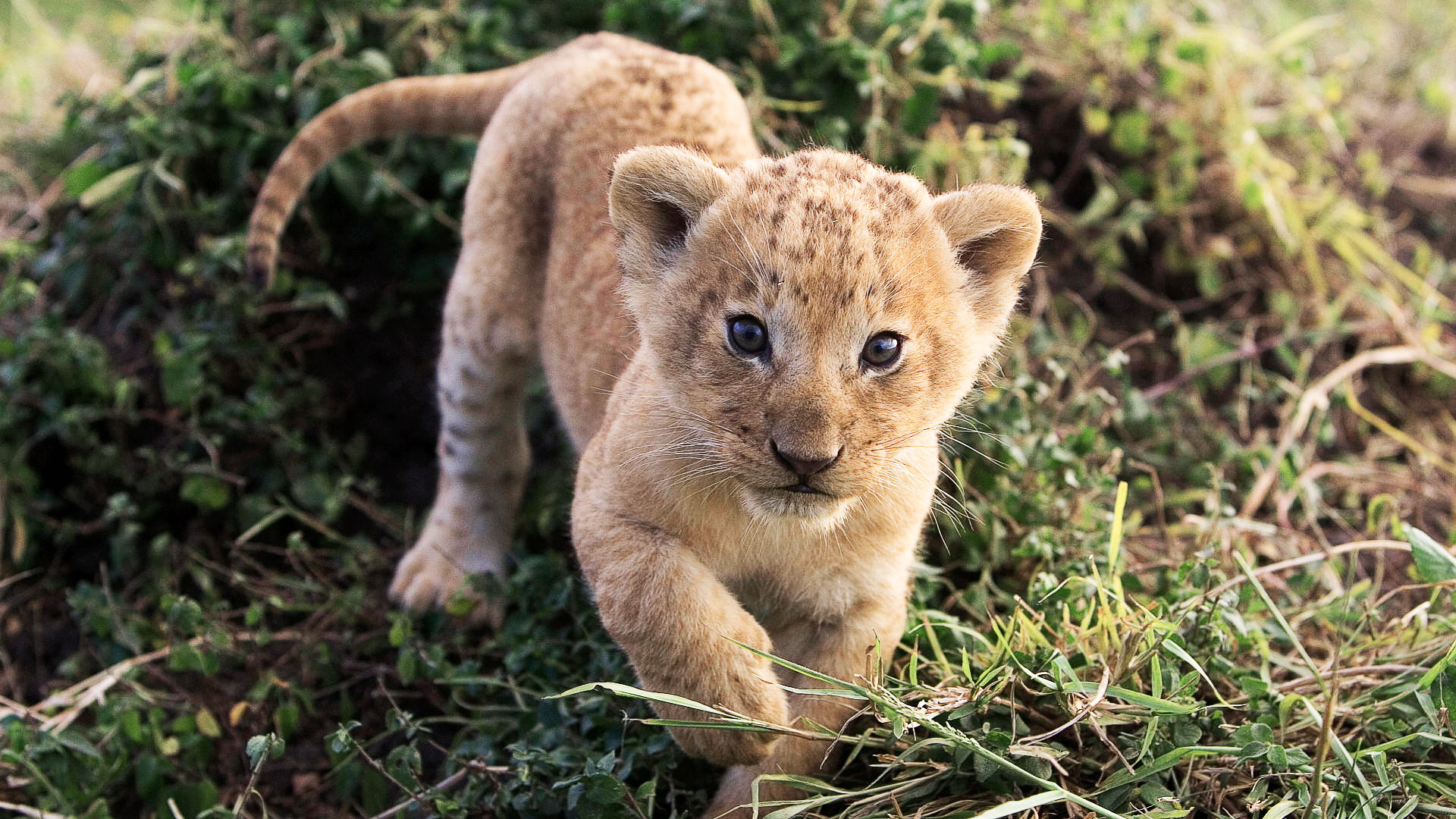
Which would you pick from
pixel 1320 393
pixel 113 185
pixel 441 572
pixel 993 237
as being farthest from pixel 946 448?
pixel 113 185

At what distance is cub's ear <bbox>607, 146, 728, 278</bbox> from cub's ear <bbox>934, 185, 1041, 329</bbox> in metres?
0.58

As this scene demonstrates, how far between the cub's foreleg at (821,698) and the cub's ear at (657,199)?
1060 millimetres

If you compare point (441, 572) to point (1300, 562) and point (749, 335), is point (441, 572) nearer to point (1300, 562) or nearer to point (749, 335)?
point (749, 335)

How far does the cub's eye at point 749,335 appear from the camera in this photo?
281 cm

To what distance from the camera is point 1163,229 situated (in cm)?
600

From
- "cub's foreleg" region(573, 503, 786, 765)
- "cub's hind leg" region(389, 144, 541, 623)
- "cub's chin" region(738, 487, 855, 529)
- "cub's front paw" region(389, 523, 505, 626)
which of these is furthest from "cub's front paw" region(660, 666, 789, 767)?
"cub's front paw" region(389, 523, 505, 626)

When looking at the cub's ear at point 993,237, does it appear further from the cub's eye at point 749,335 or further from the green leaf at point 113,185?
the green leaf at point 113,185

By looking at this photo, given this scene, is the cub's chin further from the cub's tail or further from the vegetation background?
the cub's tail

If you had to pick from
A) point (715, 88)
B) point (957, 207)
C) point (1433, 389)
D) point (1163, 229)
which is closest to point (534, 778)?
point (957, 207)

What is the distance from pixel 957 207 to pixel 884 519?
0.80 metres

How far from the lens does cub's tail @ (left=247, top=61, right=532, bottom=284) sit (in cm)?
463

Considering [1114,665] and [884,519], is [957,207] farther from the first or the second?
[1114,665]

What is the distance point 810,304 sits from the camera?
2.73 metres

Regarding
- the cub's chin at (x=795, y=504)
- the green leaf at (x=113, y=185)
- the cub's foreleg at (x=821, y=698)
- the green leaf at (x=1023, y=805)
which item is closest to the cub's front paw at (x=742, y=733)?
the cub's foreleg at (x=821, y=698)
